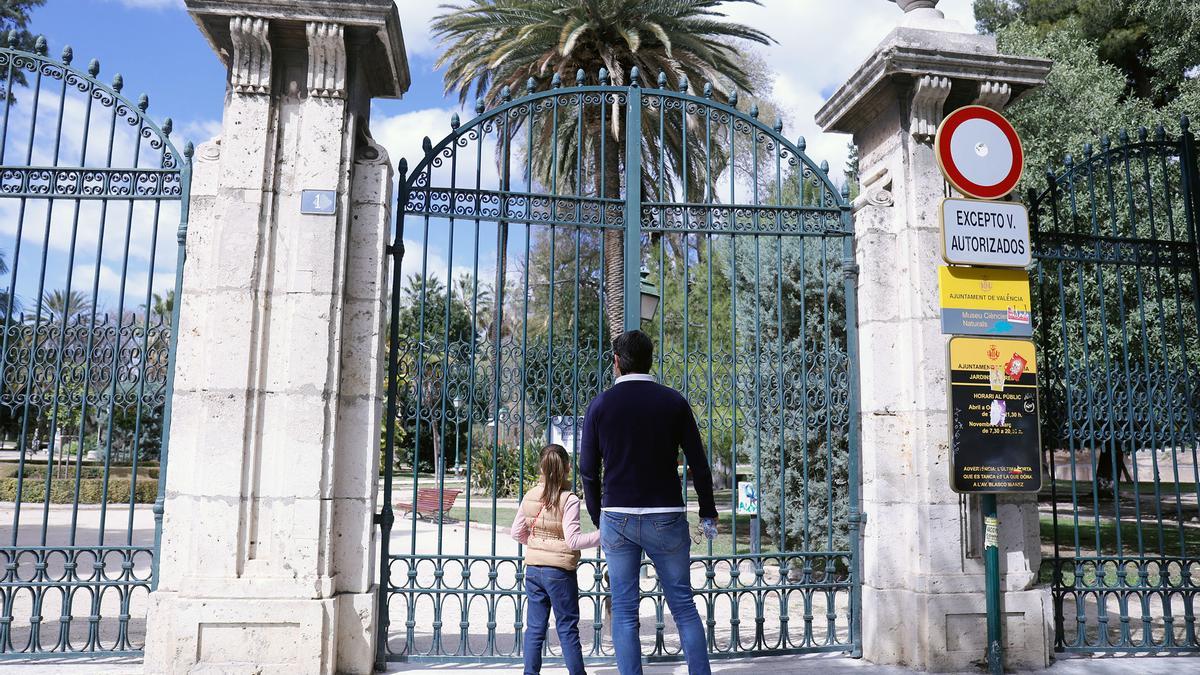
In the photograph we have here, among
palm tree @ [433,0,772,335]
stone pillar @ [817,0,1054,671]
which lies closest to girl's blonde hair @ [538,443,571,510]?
stone pillar @ [817,0,1054,671]

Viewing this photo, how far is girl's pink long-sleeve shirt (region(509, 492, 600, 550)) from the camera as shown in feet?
14.5

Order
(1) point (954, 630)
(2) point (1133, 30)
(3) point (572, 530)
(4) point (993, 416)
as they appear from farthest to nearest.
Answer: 1. (2) point (1133, 30)
2. (1) point (954, 630)
3. (4) point (993, 416)
4. (3) point (572, 530)

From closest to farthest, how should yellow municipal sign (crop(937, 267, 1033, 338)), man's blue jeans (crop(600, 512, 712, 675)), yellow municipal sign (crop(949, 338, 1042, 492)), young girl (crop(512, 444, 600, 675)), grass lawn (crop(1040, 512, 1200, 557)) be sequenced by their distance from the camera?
man's blue jeans (crop(600, 512, 712, 675)) → young girl (crop(512, 444, 600, 675)) → yellow municipal sign (crop(949, 338, 1042, 492)) → yellow municipal sign (crop(937, 267, 1033, 338)) → grass lawn (crop(1040, 512, 1200, 557))

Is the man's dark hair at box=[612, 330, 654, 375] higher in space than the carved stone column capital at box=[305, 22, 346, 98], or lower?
lower

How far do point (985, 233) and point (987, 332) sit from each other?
69 cm

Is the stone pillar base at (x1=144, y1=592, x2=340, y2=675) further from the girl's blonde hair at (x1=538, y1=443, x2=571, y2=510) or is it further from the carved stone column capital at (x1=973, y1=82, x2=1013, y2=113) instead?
the carved stone column capital at (x1=973, y1=82, x2=1013, y2=113)

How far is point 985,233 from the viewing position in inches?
222

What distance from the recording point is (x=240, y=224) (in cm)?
538

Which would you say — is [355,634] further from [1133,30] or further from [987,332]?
[1133,30]

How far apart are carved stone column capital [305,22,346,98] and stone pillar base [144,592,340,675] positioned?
338 centimetres

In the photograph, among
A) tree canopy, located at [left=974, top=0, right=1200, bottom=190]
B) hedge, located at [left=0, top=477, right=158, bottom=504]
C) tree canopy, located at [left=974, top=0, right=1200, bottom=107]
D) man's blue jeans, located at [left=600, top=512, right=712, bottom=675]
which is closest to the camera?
man's blue jeans, located at [left=600, top=512, right=712, bottom=675]

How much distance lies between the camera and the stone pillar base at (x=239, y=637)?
4.95 meters

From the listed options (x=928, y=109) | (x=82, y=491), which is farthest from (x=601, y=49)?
(x=82, y=491)

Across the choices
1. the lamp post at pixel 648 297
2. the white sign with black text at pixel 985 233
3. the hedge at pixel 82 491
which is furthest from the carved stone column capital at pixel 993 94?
the hedge at pixel 82 491
